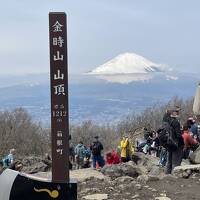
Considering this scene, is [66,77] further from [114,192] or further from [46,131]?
[46,131]

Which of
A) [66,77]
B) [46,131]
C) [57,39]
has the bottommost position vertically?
[46,131]

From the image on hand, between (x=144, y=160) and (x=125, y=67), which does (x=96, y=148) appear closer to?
(x=144, y=160)

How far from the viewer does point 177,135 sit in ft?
41.8

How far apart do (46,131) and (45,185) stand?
1748 inches

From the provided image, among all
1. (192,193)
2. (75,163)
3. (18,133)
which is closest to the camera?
(192,193)

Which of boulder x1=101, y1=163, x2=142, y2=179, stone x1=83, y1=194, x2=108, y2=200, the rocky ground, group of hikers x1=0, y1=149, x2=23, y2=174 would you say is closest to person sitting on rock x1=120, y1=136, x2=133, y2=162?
group of hikers x1=0, y1=149, x2=23, y2=174

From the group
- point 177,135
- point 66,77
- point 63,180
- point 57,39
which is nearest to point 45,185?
point 63,180

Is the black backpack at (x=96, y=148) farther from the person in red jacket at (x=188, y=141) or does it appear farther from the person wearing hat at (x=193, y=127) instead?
the person in red jacket at (x=188, y=141)

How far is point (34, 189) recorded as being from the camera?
787 centimetres

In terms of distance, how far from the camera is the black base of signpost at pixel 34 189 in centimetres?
787

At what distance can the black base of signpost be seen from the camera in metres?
7.87

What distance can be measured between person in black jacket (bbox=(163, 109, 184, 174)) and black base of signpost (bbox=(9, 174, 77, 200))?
5.20 meters

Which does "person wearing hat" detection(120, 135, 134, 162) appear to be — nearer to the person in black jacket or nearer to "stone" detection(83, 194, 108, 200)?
the person in black jacket

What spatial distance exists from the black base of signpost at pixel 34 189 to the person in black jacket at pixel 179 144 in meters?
5.20
